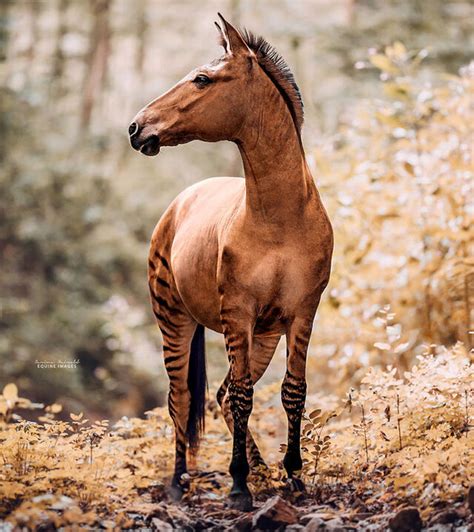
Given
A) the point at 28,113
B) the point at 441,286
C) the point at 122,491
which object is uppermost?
the point at 28,113

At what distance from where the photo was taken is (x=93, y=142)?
15.1 metres

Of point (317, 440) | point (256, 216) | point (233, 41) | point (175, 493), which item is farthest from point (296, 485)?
point (233, 41)

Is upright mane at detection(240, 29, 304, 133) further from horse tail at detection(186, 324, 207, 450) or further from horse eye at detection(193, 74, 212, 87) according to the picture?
horse tail at detection(186, 324, 207, 450)

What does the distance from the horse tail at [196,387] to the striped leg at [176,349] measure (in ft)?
0.15

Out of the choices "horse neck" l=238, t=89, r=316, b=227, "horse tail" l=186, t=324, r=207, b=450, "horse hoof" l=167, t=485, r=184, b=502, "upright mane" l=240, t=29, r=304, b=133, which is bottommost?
"horse hoof" l=167, t=485, r=184, b=502

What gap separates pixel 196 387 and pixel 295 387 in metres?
1.08

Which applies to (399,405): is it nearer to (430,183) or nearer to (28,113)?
(430,183)

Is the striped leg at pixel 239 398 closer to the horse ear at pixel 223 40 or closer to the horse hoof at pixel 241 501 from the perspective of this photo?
the horse hoof at pixel 241 501

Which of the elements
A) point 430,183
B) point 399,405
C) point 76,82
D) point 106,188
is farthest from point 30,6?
point 399,405

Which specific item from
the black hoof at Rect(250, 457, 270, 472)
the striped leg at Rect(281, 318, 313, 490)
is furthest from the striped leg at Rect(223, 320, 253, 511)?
the black hoof at Rect(250, 457, 270, 472)

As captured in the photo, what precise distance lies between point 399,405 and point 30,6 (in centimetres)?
1445

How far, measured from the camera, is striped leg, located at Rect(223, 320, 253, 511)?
397cm

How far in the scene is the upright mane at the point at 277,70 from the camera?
4.02 metres

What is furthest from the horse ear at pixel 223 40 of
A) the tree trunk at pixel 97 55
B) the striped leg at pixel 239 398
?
the tree trunk at pixel 97 55
